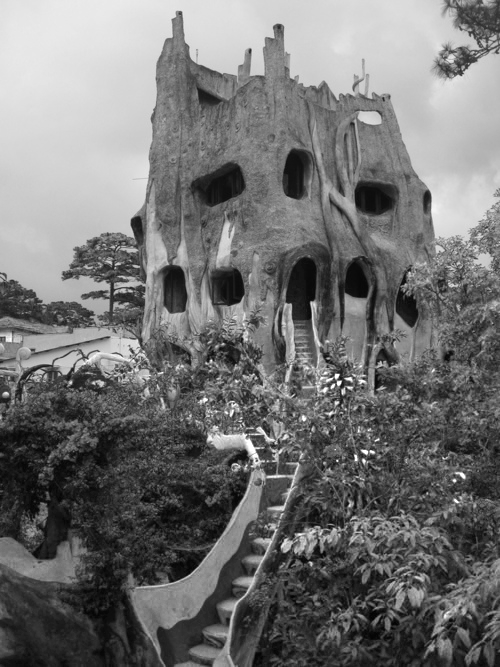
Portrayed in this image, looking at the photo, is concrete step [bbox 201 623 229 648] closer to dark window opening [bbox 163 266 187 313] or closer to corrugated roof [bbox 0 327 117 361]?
dark window opening [bbox 163 266 187 313]

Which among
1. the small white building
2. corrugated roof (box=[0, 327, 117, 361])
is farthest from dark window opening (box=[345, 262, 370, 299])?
corrugated roof (box=[0, 327, 117, 361])

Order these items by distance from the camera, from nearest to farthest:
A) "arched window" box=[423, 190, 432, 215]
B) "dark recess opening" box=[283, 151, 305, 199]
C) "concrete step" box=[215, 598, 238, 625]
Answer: "concrete step" box=[215, 598, 238, 625] < "dark recess opening" box=[283, 151, 305, 199] < "arched window" box=[423, 190, 432, 215]

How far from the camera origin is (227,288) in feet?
Answer: 66.8

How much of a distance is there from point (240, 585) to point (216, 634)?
2.01 feet

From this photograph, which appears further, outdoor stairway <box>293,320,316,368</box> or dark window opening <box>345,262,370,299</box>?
dark window opening <box>345,262,370,299</box>

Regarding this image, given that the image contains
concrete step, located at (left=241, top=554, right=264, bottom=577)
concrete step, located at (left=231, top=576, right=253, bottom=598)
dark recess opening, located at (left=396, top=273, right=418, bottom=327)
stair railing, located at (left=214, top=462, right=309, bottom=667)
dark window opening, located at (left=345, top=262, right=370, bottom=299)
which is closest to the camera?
stair railing, located at (left=214, top=462, right=309, bottom=667)

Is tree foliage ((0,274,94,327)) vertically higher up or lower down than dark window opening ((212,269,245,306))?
higher up

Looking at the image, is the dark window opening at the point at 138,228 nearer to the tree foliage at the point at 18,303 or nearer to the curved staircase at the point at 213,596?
the curved staircase at the point at 213,596

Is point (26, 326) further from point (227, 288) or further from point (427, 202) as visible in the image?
point (427, 202)

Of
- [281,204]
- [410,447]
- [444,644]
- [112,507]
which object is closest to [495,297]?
[410,447]

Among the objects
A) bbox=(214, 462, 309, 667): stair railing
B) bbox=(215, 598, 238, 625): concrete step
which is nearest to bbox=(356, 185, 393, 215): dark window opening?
bbox=(214, 462, 309, 667): stair railing

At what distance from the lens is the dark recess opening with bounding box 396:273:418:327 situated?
20.9m

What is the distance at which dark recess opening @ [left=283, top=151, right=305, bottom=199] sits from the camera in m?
20.0

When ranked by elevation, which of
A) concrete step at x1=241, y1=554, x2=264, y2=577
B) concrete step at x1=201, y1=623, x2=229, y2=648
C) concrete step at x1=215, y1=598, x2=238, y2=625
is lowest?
concrete step at x1=201, y1=623, x2=229, y2=648
